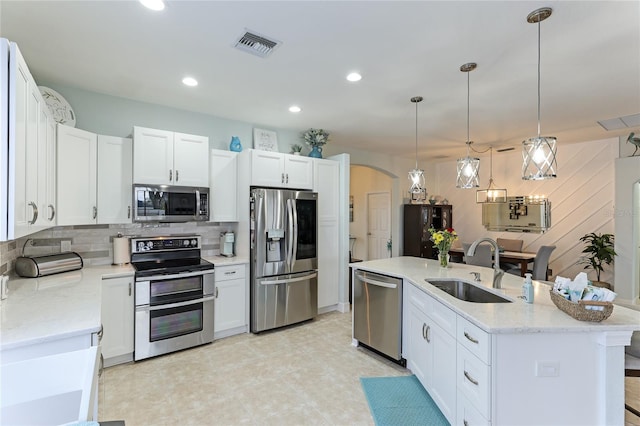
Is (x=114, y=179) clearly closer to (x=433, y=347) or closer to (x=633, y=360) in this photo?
(x=433, y=347)

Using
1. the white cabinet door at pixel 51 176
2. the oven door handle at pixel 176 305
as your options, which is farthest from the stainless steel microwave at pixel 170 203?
the oven door handle at pixel 176 305

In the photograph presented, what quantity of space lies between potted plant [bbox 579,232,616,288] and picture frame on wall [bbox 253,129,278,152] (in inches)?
210

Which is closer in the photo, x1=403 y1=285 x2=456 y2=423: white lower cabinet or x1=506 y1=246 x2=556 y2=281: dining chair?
x1=403 y1=285 x2=456 y2=423: white lower cabinet

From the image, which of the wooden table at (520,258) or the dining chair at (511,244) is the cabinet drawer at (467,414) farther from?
the dining chair at (511,244)

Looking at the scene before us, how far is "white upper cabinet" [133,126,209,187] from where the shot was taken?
322 centimetres

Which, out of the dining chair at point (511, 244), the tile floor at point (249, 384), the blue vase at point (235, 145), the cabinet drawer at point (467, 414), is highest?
the blue vase at point (235, 145)

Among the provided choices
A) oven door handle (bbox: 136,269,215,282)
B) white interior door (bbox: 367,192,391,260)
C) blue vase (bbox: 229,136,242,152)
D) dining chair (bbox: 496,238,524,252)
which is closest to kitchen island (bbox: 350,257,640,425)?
oven door handle (bbox: 136,269,215,282)

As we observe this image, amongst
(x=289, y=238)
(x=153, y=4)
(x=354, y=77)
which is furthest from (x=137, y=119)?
(x=354, y=77)

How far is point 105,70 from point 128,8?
1.08 meters

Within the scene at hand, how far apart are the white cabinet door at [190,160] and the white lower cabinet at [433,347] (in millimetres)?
2579

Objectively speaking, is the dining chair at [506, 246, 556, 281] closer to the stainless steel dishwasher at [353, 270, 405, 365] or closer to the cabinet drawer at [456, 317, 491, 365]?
the stainless steel dishwasher at [353, 270, 405, 365]

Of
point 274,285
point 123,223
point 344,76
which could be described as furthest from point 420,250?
point 123,223

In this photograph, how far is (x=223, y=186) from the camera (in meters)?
3.86

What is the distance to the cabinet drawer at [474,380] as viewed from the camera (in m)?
1.67
